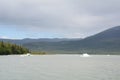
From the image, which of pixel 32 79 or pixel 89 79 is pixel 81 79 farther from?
A: pixel 32 79

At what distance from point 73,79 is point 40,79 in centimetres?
684

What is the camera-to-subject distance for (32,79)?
65375 mm

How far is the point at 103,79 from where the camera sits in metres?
65.4

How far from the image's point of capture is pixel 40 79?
65.7m

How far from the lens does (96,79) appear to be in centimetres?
6600

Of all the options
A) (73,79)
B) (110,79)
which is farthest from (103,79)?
(73,79)

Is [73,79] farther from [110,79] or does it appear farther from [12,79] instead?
[12,79]

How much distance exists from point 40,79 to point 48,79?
5.40ft

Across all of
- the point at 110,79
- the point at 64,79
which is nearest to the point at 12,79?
Answer: the point at 64,79

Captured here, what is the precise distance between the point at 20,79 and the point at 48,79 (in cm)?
572

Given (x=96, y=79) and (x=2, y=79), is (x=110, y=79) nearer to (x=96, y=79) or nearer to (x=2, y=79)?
(x=96, y=79)

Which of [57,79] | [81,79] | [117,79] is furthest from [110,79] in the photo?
[57,79]

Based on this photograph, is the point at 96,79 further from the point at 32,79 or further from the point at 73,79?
the point at 32,79

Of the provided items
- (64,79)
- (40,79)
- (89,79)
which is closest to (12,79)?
(40,79)
